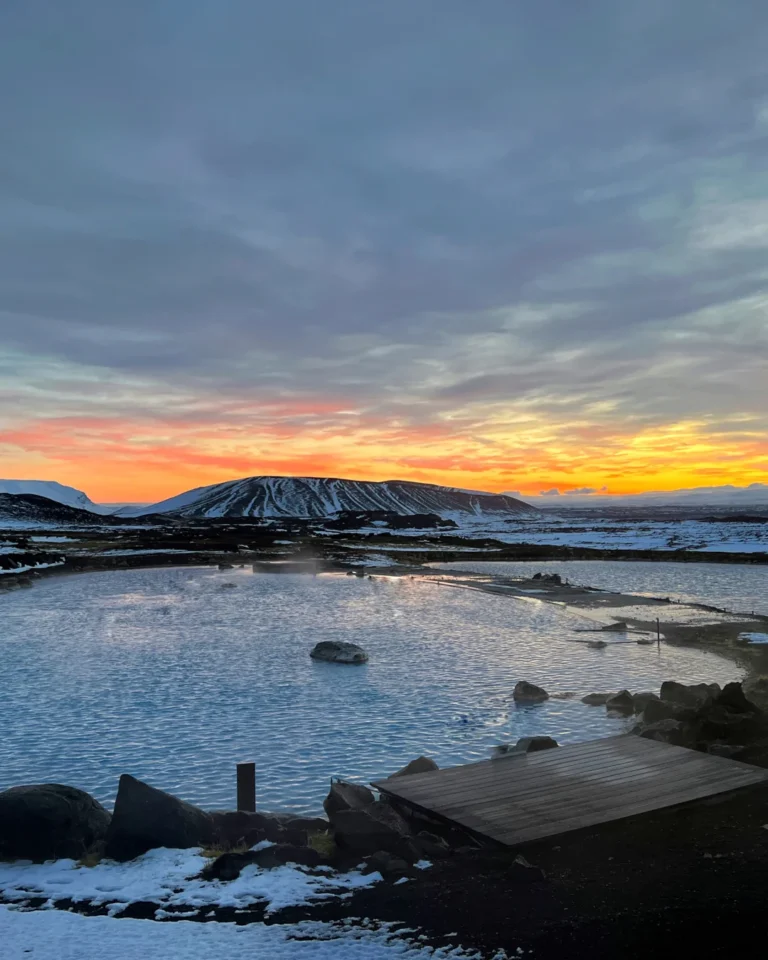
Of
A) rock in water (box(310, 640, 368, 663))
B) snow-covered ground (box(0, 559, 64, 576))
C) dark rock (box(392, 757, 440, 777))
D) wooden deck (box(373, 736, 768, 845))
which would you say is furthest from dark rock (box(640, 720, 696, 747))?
snow-covered ground (box(0, 559, 64, 576))

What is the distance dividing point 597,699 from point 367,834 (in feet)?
28.6

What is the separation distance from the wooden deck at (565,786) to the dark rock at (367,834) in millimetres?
532

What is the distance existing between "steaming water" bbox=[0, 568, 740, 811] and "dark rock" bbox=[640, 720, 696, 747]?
4.24 feet

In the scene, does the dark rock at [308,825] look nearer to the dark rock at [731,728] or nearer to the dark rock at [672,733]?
the dark rock at [672,733]

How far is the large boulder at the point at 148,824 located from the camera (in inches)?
349

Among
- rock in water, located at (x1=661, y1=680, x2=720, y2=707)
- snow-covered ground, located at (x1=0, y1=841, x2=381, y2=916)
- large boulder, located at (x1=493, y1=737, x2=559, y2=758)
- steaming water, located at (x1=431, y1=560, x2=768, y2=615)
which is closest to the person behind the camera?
snow-covered ground, located at (x1=0, y1=841, x2=381, y2=916)

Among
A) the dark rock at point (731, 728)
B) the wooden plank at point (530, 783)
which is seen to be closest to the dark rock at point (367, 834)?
the wooden plank at point (530, 783)

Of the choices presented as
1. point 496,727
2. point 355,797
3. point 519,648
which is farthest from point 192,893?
point 519,648

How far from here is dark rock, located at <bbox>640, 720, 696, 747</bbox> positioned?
12.1m

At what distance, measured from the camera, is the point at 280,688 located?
1788 centimetres

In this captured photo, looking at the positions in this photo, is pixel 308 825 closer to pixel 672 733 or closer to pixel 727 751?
pixel 672 733

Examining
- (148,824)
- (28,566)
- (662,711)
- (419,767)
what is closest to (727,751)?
(662,711)

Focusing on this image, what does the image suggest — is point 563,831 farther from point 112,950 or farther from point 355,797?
point 112,950

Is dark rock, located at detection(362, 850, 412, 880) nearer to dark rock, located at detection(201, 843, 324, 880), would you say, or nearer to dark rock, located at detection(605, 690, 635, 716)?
dark rock, located at detection(201, 843, 324, 880)
